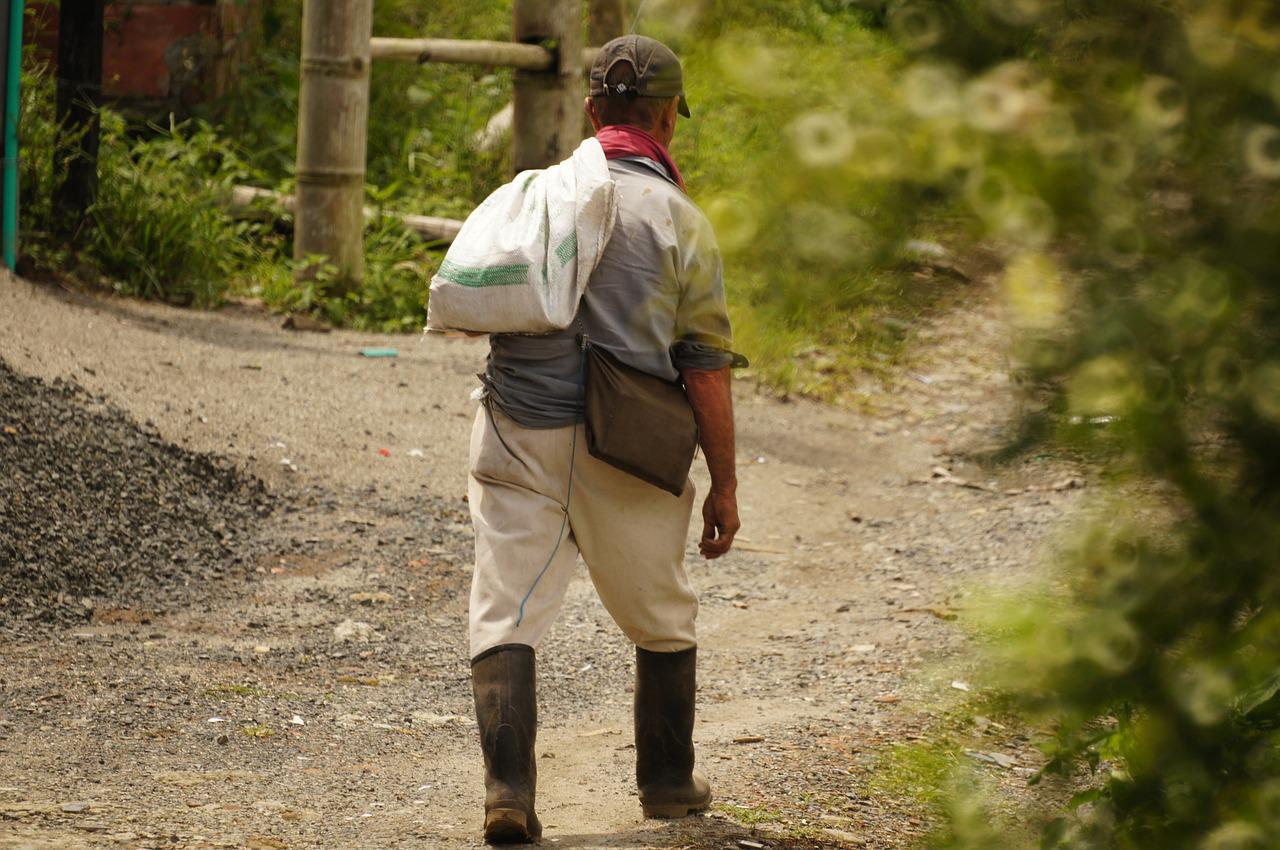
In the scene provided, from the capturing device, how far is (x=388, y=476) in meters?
6.67

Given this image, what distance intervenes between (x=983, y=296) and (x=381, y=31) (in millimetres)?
12208

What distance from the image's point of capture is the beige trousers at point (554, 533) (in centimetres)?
318

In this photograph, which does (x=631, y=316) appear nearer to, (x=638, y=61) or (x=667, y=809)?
(x=638, y=61)

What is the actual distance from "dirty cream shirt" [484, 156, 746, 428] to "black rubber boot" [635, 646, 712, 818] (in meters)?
0.64

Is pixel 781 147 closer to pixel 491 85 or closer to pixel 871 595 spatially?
pixel 871 595

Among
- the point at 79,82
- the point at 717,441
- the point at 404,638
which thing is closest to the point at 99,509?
the point at 404,638

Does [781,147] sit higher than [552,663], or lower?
higher

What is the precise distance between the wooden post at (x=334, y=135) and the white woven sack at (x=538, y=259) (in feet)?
20.0

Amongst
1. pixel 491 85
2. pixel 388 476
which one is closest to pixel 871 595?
pixel 388 476

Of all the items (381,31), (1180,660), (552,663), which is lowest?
(552,663)

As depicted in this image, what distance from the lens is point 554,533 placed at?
3.23 m

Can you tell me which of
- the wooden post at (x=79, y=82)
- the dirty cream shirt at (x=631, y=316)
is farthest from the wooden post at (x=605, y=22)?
the dirty cream shirt at (x=631, y=316)

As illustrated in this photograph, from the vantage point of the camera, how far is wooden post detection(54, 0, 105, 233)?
A: 8.35m

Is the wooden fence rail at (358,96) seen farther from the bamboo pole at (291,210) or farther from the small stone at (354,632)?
the small stone at (354,632)
